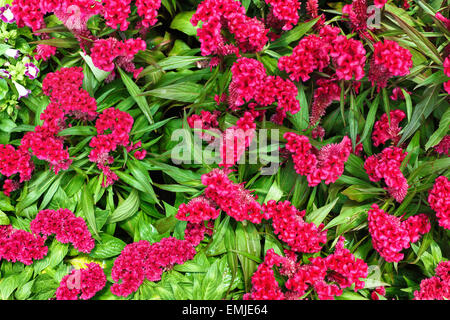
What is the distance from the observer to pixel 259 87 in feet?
7.05

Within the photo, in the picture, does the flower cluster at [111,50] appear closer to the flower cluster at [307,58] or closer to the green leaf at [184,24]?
the green leaf at [184,24]

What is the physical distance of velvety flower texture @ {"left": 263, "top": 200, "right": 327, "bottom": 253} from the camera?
7.34 feet

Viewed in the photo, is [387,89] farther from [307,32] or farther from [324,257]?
[324,257]

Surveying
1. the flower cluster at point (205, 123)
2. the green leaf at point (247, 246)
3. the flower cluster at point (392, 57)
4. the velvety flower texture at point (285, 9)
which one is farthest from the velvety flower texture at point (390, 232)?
the velvety flower texture at point (285, 9)

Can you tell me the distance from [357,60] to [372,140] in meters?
0.71

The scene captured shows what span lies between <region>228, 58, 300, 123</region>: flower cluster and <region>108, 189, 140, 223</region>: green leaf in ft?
2.94

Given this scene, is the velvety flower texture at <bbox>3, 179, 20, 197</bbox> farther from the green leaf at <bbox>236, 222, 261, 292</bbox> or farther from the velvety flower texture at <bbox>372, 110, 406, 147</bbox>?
the velvety flower texture at <bbox>372, 110, 406, 147</bbox>

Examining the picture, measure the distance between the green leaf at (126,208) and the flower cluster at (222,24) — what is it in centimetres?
104

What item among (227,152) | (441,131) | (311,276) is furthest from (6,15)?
(441,131)

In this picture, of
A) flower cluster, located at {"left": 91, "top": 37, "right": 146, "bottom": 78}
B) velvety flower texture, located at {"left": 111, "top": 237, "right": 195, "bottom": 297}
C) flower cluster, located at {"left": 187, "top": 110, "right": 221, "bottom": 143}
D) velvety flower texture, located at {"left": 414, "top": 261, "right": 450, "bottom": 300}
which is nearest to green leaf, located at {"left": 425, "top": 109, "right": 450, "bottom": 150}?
velvety flower texture, located at {"left": 414, "top": 261, "right": 450, "bottom": 300}

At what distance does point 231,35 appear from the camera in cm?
233

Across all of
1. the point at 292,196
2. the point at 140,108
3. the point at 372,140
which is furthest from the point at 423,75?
the point at 140,108

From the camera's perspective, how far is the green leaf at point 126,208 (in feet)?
8.02

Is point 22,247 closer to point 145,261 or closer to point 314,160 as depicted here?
point 145,261
